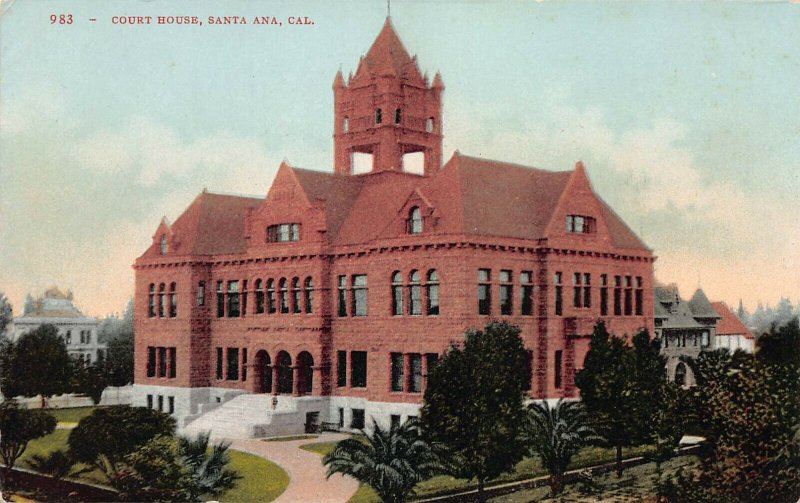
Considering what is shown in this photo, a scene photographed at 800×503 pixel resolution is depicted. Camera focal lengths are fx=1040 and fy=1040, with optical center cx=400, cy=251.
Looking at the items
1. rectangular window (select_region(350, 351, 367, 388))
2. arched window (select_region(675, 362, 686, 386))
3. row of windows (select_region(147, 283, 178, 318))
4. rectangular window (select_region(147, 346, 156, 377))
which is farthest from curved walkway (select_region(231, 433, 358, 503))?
arched window (select_region(675, 362, 686, 386))

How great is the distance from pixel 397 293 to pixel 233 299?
9.52 metres

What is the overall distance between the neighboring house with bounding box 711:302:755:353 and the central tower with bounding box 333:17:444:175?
12.3 meters

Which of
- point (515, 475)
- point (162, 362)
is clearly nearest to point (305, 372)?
point (162, 362)

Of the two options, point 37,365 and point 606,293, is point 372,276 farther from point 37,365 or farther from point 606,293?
point 37,365

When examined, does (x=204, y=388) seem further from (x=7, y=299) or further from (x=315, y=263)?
(x=7, y=299)

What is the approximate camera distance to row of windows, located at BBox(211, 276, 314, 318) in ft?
142

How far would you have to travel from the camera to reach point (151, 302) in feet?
145

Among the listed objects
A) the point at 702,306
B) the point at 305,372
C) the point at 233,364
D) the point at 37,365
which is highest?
the point at 702,306

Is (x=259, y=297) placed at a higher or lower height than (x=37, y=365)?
higher

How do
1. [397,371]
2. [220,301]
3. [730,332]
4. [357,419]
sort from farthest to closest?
[220,301] < [357,419] < [397,371] < [730,332]

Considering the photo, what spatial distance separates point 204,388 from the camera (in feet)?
148

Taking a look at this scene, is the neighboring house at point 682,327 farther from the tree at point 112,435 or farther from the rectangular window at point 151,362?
the rectangular window at point 151,362

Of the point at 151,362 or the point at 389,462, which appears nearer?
the point at 389,462

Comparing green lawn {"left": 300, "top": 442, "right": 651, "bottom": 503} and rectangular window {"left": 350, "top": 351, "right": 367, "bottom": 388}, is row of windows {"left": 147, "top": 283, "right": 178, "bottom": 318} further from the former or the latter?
green lawn {"left": 300, "top": 442, "right": 651, "bottom": 503}
